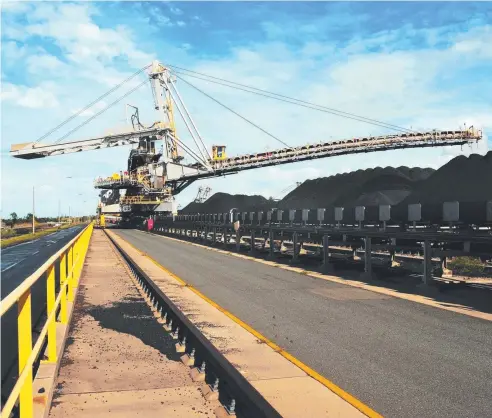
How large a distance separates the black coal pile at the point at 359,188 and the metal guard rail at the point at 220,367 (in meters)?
31.7

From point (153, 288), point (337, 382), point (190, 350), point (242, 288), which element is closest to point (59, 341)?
point (190, 350)

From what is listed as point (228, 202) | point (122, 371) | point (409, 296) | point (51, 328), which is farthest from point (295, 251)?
point (228, 202)

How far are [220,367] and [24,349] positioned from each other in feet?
8.05

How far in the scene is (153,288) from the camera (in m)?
12.6

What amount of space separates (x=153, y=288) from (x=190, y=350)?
17.6 ft

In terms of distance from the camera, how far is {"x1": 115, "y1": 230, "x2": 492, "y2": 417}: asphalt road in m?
5.36

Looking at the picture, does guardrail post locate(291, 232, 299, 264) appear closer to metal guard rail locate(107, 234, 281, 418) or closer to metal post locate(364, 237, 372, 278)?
metal post locate(364, 237, 372, 278)

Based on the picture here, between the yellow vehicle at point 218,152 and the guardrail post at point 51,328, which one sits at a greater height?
the yellow vehicle at point 218,152

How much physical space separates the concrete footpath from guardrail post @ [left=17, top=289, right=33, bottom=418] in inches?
45.9

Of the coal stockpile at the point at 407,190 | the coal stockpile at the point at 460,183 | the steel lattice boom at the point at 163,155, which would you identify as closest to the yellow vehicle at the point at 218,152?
the steel lattice boom at the point at 163,155

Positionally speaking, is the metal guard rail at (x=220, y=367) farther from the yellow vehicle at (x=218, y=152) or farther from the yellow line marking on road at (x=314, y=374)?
the yellow vehicle at (x=218, y=152)

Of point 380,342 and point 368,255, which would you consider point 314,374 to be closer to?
point 380,342

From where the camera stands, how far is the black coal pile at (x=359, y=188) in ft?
135

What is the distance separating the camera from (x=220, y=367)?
5891mm
